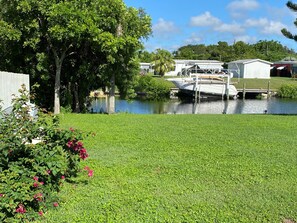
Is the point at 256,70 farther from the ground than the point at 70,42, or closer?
farther from the ground

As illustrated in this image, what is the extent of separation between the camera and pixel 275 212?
3.54m

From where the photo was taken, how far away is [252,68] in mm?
53781

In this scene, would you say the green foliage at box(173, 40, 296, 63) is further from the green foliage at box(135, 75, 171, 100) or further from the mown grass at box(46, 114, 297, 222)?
the mown grass at box(46, 114, 297, 222)

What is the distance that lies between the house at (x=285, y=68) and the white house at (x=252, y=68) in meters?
4.93

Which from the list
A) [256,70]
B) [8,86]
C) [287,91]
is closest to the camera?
[8,86]

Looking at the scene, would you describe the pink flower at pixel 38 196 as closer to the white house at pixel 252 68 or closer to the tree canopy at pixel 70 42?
the tree canopy at pixel 70 42

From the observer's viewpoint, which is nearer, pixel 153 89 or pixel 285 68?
pixel 153 89

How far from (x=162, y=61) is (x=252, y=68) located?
1432 cm

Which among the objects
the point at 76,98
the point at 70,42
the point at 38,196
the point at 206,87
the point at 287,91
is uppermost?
the point at 70,42

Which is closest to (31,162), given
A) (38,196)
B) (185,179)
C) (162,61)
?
(38,196)

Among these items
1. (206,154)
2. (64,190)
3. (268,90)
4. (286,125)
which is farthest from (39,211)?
(268,90)

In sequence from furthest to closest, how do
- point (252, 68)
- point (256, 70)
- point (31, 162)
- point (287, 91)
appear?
1. point (256, 70)
2. point (252, 68)
3. point (287, 91)
4. point (31, 162)

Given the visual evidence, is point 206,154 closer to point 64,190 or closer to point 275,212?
point 275,212

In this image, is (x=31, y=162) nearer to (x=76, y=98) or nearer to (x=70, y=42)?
(x=70, y=42)
